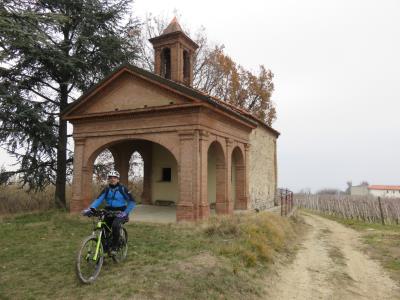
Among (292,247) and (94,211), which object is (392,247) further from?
(94,211)

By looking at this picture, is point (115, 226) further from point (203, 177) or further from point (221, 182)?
point (221, 182)

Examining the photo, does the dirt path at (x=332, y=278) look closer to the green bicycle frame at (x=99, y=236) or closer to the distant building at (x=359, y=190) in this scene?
the green bicycle frame at (x=99, y=236)

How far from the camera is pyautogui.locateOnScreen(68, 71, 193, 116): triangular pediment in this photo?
12.8 meters

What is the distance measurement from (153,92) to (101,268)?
7.81 meters

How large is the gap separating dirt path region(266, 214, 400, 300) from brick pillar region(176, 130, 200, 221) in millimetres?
3708

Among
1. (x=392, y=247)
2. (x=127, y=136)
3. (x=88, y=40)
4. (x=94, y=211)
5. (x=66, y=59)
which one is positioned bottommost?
(x=392, y=247)

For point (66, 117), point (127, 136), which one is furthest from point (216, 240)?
point (66, 117)

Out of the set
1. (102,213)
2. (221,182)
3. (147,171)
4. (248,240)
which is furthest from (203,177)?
(147,171)

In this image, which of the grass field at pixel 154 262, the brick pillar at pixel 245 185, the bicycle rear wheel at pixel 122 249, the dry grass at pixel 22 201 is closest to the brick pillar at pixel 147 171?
the dry grass at pixel 22 201

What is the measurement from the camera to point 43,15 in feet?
25.7

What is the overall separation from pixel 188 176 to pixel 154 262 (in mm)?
4917

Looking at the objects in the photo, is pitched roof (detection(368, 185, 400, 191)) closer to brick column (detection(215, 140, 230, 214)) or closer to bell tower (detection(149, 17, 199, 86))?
bell tower (detection(149, 17, 199, 86))

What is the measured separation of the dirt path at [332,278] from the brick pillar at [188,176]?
12.2 ft

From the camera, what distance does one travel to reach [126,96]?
13664 mm
